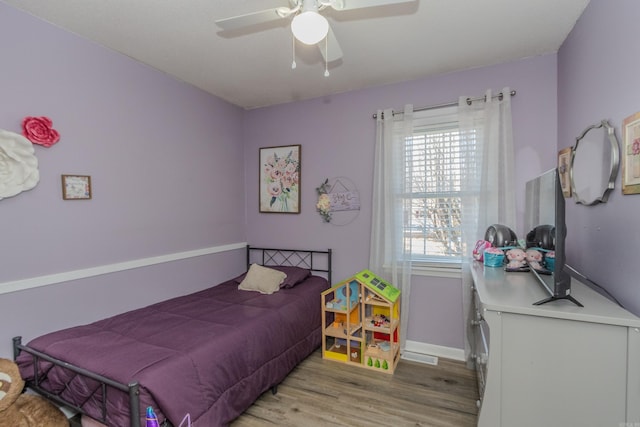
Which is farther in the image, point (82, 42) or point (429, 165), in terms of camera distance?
point (429, 165)

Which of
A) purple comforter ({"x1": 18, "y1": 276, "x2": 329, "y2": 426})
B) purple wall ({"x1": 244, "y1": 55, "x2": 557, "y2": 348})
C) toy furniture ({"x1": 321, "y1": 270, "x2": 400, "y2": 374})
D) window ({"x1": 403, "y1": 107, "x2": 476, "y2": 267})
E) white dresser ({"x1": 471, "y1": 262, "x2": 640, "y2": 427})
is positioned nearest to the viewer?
white dresser ({"x1": 471, "y1": 262, "x2": 640, "y2": 427})

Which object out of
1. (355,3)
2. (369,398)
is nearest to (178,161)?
(355,3)

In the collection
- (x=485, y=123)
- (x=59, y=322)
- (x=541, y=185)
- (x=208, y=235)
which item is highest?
(x=485, y=123)

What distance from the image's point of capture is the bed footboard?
1.41 m

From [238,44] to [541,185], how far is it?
7.34ft

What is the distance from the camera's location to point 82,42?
223cm

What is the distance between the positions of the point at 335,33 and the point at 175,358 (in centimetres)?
230

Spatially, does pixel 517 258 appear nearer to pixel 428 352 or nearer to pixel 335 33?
pixel 428 352

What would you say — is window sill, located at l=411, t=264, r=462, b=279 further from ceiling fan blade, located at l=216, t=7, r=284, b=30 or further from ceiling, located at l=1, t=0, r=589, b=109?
ceiling fan blade, located at l=216, t=7, r=284, b=30

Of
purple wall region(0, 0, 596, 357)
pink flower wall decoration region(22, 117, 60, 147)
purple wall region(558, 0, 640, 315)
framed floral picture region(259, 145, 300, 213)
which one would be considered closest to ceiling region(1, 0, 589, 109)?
purple wall region(0, 0, 596, 357)

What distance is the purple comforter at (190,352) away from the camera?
1.58 m

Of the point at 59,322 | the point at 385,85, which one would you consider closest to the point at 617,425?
the point at 385,85

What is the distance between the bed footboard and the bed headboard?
2171 mm

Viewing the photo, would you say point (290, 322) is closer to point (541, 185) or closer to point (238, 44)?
point (541, 185)
